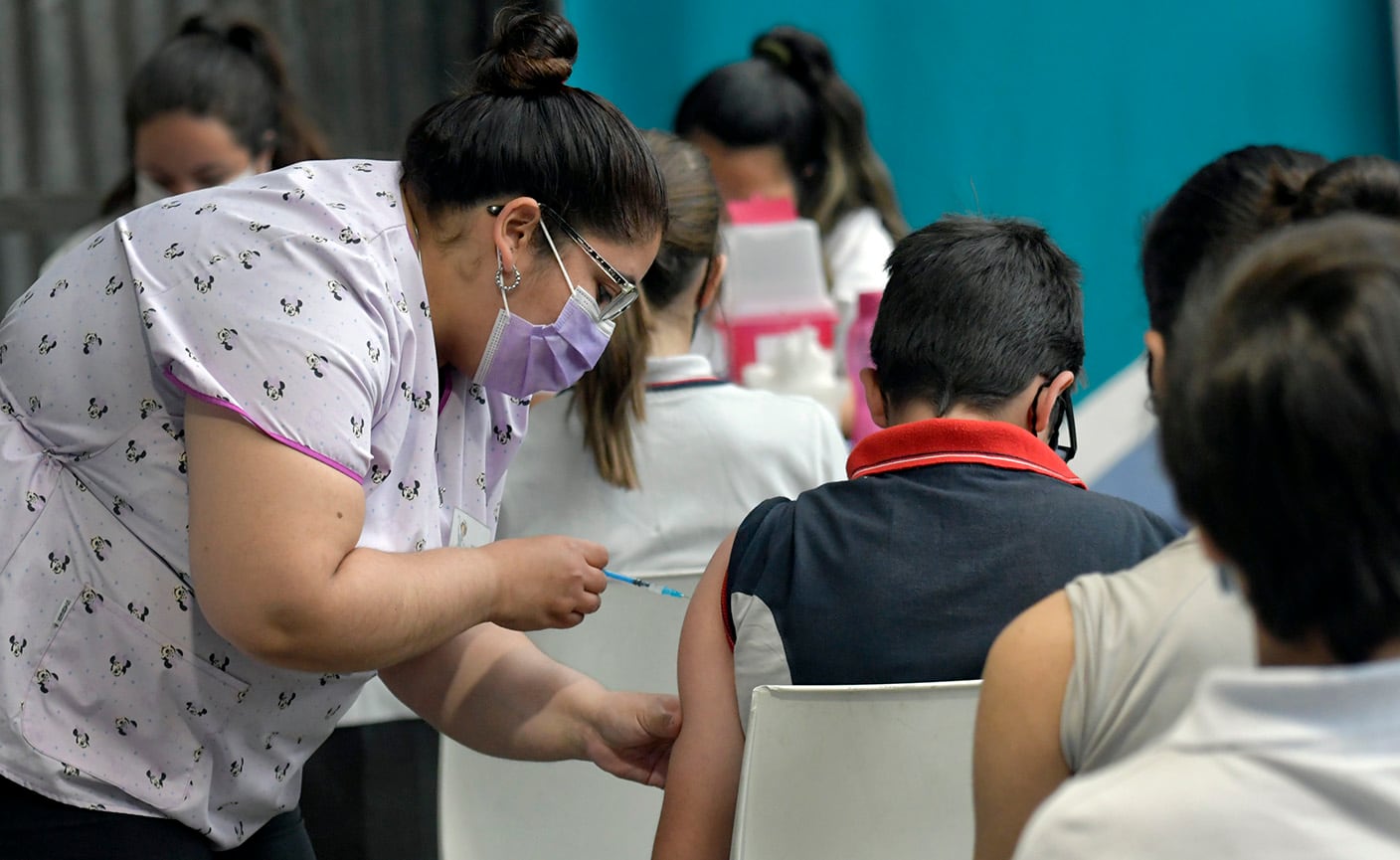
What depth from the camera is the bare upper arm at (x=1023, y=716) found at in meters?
0.90

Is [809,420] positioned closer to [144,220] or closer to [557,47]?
[557,47]

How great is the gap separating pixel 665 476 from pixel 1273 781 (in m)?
1.40

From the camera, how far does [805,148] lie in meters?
3.39

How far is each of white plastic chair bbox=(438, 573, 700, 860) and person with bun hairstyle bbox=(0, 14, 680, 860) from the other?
1.02ft

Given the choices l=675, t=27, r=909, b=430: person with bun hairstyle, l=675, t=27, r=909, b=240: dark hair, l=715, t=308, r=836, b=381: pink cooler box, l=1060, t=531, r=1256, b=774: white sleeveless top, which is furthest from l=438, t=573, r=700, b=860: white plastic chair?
l=675, t=27, r=909, b=240: dark hair

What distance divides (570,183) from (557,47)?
0.47ft

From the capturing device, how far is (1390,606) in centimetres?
68

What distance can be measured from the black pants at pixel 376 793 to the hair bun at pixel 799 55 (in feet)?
5.91

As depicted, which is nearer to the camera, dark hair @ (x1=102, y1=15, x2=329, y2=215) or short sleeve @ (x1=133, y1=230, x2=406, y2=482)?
short sleeve @ (x1=133, y1=230, x2=406, y2=482)

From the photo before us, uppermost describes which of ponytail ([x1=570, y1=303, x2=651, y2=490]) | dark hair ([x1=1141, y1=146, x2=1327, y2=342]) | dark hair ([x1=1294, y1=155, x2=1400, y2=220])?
dark hair ([x1=1294, y1=155, x2=1400, y2=220])

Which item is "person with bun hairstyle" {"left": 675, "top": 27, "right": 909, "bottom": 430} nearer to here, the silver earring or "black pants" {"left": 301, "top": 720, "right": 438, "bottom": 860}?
"black pants" {"left": 301, "top": 720, "right": 438, "bottom": 860}

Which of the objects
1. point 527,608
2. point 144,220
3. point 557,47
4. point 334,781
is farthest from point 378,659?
point 334,781

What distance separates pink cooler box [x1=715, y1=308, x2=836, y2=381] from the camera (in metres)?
2.88

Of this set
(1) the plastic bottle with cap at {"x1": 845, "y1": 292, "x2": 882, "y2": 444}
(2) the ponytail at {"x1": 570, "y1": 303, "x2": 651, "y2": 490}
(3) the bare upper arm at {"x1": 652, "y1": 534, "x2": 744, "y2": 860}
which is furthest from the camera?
(1) the plastic bottle with cap at {"x1": 845, "y1": 292, "x2": 882, "y2": 444}
